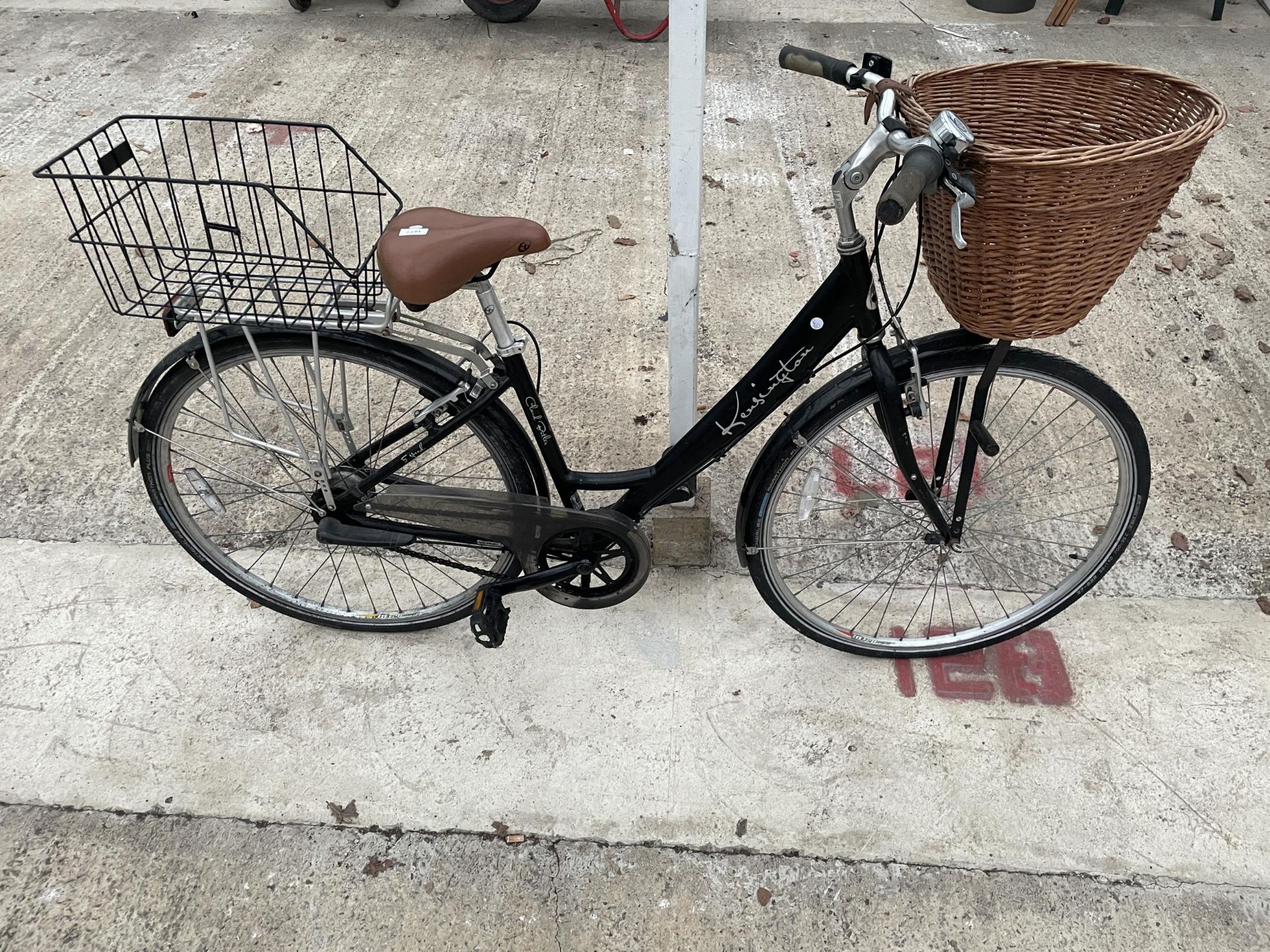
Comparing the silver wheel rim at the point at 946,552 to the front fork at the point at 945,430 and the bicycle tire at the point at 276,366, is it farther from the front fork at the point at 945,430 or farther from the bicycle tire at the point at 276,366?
the bicycle tire at the point at 276,366

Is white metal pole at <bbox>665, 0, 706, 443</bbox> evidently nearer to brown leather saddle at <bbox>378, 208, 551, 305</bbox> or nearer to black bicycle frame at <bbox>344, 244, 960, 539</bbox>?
black bicycle frame at <bbox>344, 244, 960, 539</bbox>

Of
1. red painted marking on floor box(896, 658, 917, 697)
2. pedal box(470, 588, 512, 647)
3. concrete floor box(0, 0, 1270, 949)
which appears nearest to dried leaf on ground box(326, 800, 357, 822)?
concrete floor box(0, 0, 1270, 949)

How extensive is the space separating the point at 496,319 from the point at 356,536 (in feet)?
2.23

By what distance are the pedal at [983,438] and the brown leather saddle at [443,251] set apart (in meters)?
1.00

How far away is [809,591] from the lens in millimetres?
2561

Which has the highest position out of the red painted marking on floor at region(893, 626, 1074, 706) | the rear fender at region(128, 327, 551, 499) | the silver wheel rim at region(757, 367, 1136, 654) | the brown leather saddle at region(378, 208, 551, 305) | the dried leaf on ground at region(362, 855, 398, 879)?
the brown leather saddle at region(378, 208, 551, 305)

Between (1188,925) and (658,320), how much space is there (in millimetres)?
2451

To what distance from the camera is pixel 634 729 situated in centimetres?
226

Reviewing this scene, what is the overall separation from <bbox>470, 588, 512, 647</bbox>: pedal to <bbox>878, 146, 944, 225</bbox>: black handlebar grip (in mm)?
1344

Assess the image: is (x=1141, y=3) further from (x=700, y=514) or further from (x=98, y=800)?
(x=98, y=800)

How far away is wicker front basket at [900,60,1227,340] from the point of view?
4.72 ft

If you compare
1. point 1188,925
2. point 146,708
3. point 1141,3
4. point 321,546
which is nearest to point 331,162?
point 321,546

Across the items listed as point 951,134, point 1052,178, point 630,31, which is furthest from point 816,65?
point 630,31

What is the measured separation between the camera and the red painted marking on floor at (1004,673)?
2.30 meters
